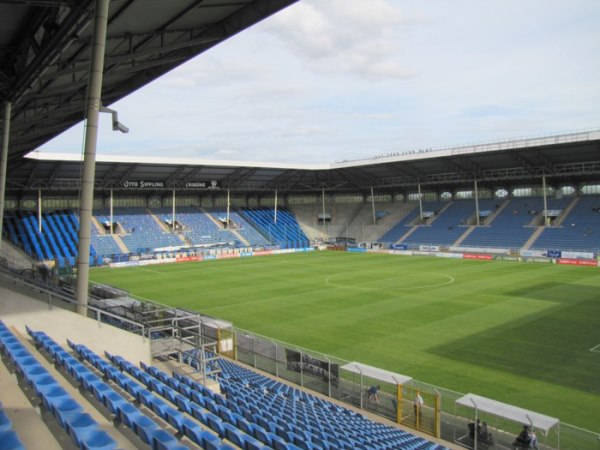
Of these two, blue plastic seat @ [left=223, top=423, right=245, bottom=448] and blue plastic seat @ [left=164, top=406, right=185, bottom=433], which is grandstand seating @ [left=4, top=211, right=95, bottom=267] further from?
blue plastic seat @ [left=223, top=423, right=245, bottom=448]

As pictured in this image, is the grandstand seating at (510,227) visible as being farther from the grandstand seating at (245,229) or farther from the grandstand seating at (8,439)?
the grandstand seating at (8,439)

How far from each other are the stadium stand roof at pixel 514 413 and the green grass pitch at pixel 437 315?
3.01 m

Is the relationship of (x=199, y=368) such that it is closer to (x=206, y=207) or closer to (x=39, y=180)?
(x=39, y=180)

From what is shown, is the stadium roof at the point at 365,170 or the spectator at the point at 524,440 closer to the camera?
the spectator at the point at 524,440

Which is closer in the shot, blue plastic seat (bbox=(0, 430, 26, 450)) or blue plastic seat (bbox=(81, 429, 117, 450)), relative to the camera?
blue plastic seat (bbox=(0, 430, 26, 450))

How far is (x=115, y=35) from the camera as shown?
16422 millimetres

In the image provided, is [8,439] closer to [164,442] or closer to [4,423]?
[4,423]

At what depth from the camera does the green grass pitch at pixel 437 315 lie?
17578mm

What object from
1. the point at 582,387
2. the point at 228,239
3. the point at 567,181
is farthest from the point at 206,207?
the point at 582,387

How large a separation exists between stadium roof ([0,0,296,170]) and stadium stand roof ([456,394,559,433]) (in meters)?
11.6

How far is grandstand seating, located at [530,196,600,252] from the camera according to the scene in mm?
50656

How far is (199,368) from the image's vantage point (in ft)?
49.2

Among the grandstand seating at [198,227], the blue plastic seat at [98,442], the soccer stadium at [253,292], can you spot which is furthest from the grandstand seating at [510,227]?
the blue plastic seat at [98,442]

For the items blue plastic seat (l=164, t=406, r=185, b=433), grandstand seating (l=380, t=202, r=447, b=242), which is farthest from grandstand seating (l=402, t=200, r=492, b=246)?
blue plastic seat (l=164, t=406, r=185, b=433)
